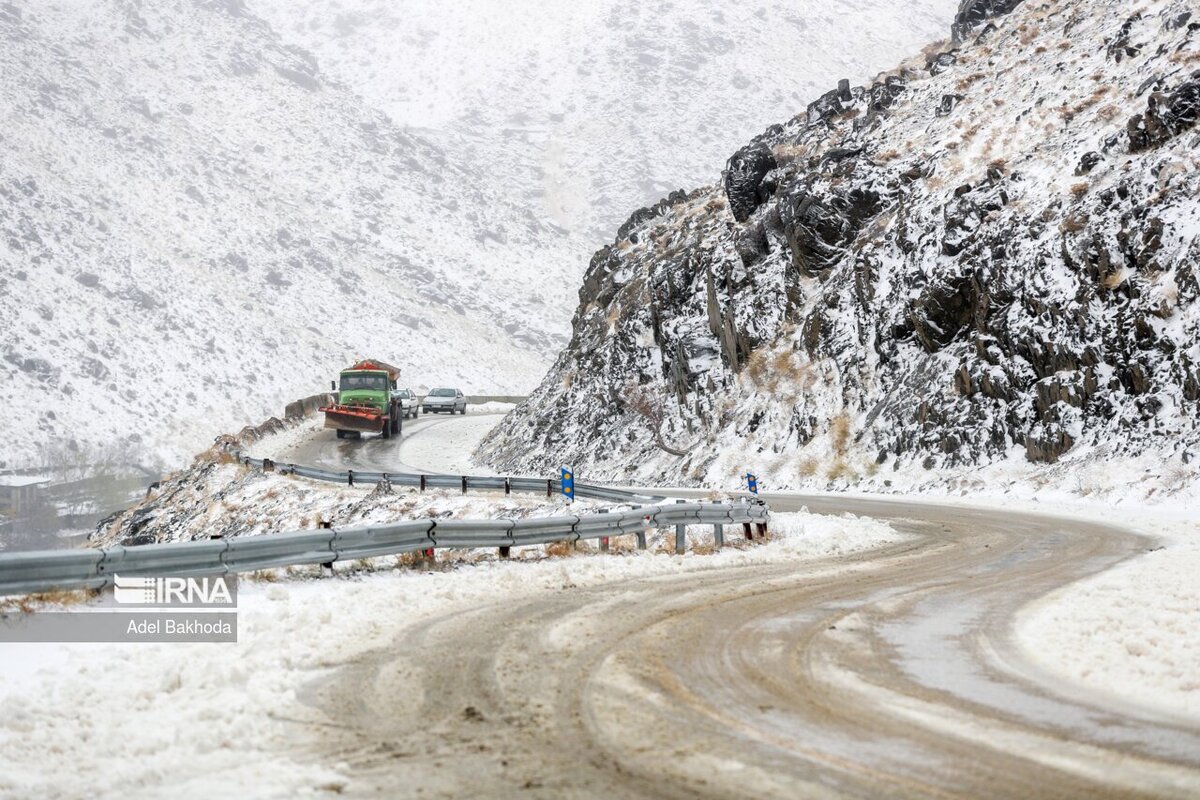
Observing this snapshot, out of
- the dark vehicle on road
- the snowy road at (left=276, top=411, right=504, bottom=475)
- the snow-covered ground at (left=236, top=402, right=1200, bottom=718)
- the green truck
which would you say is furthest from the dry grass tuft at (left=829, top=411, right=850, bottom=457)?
the dark vehicle on road

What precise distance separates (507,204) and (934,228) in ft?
356

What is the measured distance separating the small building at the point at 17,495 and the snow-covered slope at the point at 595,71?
291 feet

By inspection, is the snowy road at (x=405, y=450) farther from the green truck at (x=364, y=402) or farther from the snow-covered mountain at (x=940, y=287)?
the snow-covered mountain at (x=940, y=287)

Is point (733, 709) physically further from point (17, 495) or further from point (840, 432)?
point (17, 495)

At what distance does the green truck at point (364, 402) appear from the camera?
44438mm

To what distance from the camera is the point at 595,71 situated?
6550 inches

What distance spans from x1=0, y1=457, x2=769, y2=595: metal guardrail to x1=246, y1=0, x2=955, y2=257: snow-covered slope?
127 meters

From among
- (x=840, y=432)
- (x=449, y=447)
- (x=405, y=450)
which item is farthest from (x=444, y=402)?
(x=840, y=432)

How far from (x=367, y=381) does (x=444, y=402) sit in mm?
17612

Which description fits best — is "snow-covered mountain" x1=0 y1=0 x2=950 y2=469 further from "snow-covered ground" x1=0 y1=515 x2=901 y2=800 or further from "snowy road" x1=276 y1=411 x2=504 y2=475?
"snow-covered ground" x1=0 y1=515 x2=901 y2=800

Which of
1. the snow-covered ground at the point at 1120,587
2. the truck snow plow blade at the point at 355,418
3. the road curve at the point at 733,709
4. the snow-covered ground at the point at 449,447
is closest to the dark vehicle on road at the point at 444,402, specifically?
the snow-covered ground at the point at 449,447

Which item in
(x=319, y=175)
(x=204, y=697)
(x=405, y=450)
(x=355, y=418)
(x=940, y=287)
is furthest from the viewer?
(x=319, y=175)

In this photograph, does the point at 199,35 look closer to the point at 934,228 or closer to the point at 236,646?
the point at 934,228

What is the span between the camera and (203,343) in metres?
85.1
